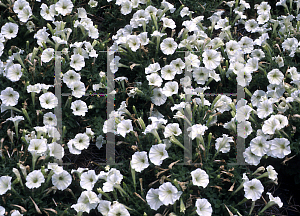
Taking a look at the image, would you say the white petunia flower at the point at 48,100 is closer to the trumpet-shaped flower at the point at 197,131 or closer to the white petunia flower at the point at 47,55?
the white petunia flower at the point at 47,55

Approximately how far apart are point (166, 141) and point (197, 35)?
1394 mm

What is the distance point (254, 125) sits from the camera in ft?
10.6

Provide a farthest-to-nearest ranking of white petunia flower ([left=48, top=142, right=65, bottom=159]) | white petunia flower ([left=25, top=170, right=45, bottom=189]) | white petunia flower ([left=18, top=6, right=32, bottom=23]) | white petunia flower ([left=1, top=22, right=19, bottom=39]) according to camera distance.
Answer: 1. white petunia flower ([left=18, top=6, right=32, bottom=23])
2. white petunia flower ([left=1, top=22, right=19, bottom=39])
3. white petunia flower ([left=48, top=142, right=65, bottom=159])
4. white petunia flower ([left=25, top=170, right=45, bottom=189])

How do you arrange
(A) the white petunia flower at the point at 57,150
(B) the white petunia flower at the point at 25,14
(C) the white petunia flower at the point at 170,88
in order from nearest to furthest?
(A) the white petunia flower at the point at 57,150 < (C) the white petunia flower at the point at 170,88 < (B) the white petunia flower at the point at 25,14

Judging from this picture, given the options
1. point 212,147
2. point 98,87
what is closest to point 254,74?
point 212,147

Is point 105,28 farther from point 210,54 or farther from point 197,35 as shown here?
point 210,54

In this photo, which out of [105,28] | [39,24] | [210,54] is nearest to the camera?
[210,54]

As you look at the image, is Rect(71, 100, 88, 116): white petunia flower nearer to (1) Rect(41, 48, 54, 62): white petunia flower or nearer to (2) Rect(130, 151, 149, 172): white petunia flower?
(1) Rect(41, 48, 54, 62): white petunia flower

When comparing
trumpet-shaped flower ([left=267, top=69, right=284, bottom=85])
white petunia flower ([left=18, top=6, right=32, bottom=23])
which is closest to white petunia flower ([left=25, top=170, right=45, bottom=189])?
white petunia flower ([left=18, top=6, right=32, bottom=23])

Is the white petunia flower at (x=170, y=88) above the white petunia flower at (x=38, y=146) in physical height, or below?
above

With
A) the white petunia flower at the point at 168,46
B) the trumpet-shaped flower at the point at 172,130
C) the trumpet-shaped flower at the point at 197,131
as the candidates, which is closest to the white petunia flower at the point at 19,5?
the white petunia flower at the point at 168,46

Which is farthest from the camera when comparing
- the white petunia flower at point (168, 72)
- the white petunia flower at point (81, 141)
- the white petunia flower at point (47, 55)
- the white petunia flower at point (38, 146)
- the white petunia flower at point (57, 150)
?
the white petunia flower at point (47, 55)

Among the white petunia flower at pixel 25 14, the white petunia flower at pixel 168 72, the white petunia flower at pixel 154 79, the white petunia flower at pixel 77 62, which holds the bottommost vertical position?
the white petunia flower at pixel 154 79

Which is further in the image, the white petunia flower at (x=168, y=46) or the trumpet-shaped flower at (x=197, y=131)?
the white petunia flower at (x=168, y=46)
